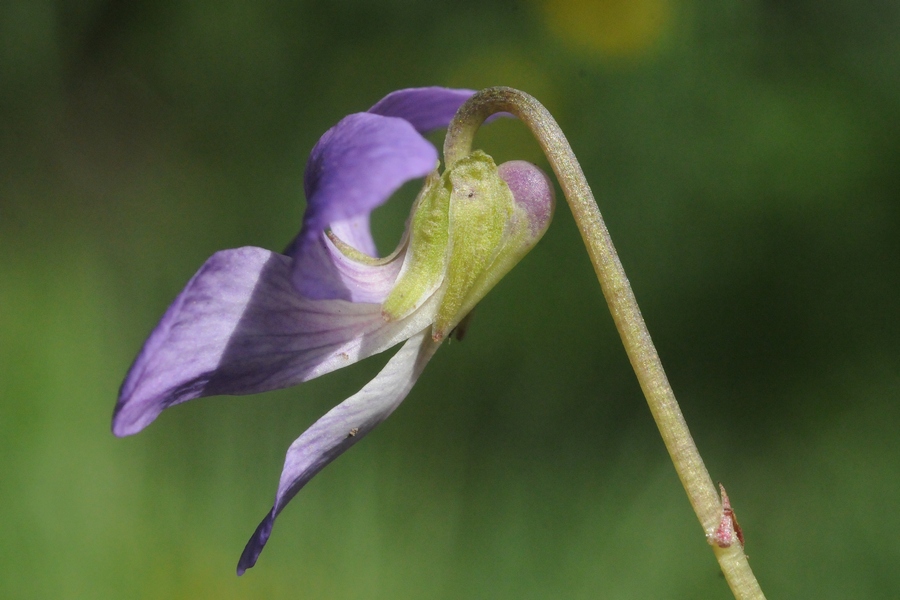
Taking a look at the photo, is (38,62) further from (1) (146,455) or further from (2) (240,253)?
(2) (240,253)

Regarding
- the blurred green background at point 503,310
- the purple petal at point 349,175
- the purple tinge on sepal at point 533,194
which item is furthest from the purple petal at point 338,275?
the blurred green background at point 503,310

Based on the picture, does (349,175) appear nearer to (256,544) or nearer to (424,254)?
(424,254)

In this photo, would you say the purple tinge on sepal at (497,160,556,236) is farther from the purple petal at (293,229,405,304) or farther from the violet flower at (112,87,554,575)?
the purple petal at (293,229,405,304)

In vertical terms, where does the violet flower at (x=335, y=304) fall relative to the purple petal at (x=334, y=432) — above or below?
above

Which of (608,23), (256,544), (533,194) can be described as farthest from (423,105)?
(608,23)

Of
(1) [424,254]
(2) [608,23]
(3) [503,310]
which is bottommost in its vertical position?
(3) [503,310]

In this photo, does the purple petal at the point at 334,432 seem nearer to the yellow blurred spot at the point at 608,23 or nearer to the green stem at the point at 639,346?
the green stem at the point at 639,346
